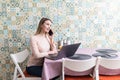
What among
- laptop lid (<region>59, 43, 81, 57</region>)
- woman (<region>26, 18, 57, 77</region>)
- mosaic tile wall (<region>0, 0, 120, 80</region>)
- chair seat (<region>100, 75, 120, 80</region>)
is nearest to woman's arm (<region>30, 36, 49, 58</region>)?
woman (<region>26, 18, 57, 77</region>)

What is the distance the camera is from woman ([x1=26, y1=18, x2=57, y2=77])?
257 cm

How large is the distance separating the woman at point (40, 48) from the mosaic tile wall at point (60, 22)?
369 millimetres

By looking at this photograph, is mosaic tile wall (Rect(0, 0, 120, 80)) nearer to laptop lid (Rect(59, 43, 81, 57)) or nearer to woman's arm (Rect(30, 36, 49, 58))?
woman's arm (Rect(30, 36, 49, 58))

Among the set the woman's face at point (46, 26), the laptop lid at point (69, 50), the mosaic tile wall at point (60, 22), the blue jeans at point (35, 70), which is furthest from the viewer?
the mosaic tile wall at point (60, 22)

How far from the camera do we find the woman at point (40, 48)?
2570 mm

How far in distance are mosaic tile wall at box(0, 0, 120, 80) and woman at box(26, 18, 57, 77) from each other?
37 centimetres

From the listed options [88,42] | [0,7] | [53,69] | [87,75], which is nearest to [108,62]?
[87,75]

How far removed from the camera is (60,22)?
Answer: 123 inches

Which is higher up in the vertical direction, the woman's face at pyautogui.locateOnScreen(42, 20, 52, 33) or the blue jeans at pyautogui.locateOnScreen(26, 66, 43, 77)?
the woman's face at pyautogui.locateOnScreen(42, 20, 52, 33)

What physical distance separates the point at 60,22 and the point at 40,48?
60cm

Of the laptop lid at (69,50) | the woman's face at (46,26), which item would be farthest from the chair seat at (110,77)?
the woman's face at (46,26)

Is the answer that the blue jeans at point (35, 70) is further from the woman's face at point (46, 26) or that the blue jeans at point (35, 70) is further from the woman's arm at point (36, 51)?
the woman's face at point (46, 26)

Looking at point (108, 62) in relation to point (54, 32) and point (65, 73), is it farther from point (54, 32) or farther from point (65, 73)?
point (54, 32)

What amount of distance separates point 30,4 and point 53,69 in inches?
44.1
